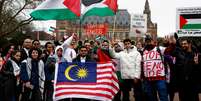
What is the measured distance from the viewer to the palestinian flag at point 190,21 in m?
13.6

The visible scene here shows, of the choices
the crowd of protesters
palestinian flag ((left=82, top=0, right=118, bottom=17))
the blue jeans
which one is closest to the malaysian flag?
the crowd of protesters

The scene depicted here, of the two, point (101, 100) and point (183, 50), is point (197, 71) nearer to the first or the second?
point (183, 50)

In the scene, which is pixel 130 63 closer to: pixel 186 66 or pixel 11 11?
pixel 186 66

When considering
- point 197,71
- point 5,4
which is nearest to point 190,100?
point 197,71

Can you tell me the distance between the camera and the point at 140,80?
1137cm

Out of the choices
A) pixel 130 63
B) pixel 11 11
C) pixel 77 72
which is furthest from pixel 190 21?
pixel 11 11

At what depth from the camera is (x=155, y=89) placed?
10570 millimetres

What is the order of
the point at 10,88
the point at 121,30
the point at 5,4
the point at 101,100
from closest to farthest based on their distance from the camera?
the point at 101,100 < the point at 10,88 < the point at 5,4 < the point at 121,30

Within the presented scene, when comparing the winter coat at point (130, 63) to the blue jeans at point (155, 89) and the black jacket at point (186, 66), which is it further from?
the black jacket at point (186, 66)

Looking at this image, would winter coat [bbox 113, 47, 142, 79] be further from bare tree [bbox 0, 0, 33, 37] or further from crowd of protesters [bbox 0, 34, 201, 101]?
bare tree [bbox 0, 0, 33, 37]

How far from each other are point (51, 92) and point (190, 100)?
307 centimetres

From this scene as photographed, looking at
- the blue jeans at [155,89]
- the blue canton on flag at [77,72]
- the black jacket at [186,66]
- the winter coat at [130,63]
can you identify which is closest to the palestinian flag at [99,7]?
the winter coat at [130,63]

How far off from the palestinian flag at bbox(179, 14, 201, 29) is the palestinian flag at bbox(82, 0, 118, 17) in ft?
9.44

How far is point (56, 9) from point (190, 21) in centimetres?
482
